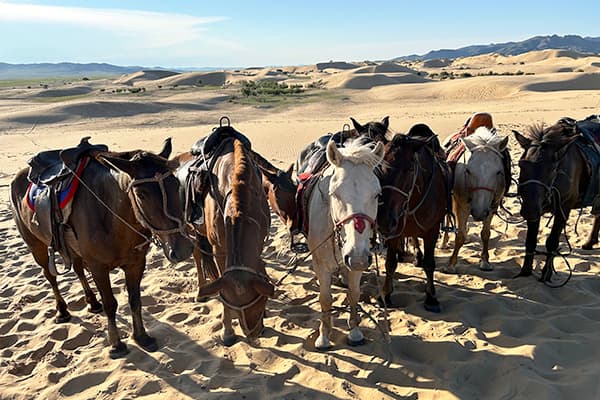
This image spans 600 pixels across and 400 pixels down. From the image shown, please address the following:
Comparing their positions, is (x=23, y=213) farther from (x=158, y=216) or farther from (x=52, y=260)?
(x=158, y=216)

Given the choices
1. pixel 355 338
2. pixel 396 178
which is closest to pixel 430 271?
pixel 355 338

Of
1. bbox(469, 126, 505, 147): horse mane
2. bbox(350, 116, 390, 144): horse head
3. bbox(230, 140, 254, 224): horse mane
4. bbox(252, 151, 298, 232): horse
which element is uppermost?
bbox(350, 116, 390, 144): horse head

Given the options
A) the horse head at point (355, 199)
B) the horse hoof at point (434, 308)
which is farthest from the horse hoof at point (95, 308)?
the horse hoof at point (434, 308)

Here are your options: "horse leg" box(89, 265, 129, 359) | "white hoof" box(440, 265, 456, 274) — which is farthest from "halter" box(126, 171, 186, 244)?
"white hoof" box(440, 265, 456, 274)

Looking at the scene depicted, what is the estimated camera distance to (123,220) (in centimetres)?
376

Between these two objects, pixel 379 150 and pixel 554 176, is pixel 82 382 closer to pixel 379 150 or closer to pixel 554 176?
pixel 379 150

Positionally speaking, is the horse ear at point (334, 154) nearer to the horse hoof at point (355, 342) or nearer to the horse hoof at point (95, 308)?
the horse hoof at point (355, 342)

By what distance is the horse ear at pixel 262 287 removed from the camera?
9.04 ft

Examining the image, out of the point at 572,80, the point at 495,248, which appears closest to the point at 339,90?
the point at 572,80

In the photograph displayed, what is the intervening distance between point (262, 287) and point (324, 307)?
56.6 inches

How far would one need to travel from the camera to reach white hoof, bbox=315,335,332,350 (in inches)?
159

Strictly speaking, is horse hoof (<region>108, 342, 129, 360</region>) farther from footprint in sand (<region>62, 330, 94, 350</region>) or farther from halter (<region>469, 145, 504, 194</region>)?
halter (<region>469, 145, 504, 194</region>)

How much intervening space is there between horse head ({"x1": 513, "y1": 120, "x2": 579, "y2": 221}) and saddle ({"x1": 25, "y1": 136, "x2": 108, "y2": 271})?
14.8 ft

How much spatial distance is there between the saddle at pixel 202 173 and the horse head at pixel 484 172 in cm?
244
